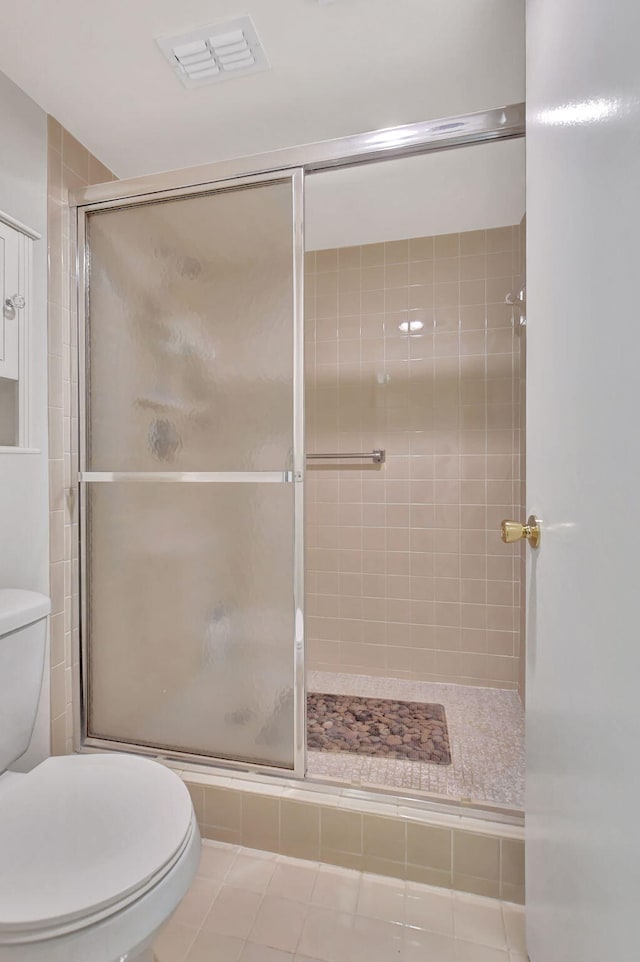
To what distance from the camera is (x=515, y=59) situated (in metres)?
1.32

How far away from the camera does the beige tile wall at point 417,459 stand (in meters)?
2.27

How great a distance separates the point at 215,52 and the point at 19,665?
1727 mm

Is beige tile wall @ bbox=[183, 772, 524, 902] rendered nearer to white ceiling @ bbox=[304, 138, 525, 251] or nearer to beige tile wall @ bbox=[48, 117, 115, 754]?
beige tile wall @ bbox=[48, 117, 115, 754]

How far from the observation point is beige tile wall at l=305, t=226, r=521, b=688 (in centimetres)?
227

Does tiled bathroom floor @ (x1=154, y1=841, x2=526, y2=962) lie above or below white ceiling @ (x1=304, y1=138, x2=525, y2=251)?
below

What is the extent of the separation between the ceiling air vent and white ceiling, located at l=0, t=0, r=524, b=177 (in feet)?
0.08

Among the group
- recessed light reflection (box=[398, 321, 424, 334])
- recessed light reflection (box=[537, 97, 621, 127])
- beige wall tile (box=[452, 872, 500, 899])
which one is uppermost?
recessed light reflection (box=[398, 321, 424, 334])

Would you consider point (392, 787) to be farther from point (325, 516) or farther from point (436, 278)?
point (436, 278)

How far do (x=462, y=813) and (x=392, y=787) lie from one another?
20 cm

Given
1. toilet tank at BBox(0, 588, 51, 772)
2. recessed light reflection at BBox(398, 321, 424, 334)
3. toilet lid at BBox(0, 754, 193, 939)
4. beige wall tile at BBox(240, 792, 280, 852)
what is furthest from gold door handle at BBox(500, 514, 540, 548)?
recessed light reflection at BBox(398, 321, 424, 334)

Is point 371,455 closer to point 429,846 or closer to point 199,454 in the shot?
point 199,454

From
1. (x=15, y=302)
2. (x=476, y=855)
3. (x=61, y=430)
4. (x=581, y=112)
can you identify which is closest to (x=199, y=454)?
(x=61, y=430)

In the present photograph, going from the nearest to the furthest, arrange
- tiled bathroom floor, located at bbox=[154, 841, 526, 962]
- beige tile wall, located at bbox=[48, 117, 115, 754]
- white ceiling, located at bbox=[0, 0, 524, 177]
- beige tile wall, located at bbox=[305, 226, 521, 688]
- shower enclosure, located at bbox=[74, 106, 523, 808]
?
tiled bathroom floor, located at bbox=[154, 841, 526, 962]
white ceiling, located at bbox=[0, 0, 524, 177]
shower enclosure, located at bbox=[74, 106, 523, 808]
beige tile wall, located at bbox=[48, 117, 115, 754]
beige tile wall, located at bbox=[305, 226, 521, 688]

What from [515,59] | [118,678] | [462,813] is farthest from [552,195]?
[118,678]
